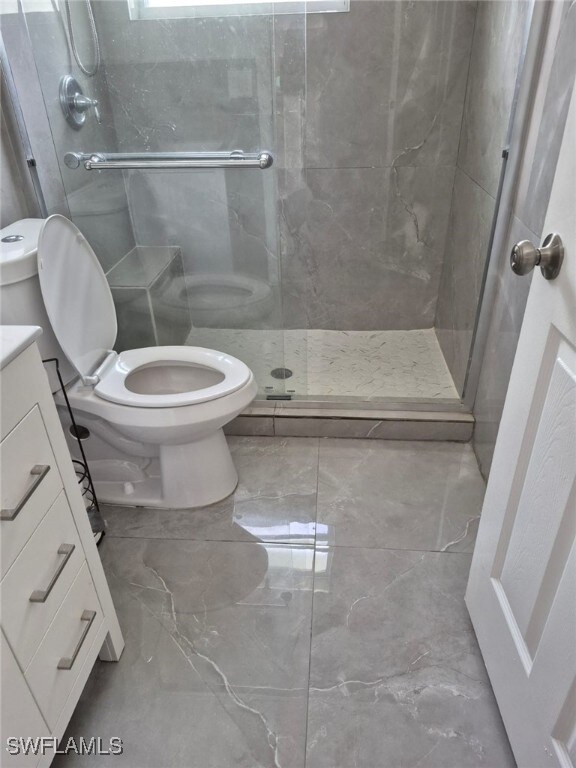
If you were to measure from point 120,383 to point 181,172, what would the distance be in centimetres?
79

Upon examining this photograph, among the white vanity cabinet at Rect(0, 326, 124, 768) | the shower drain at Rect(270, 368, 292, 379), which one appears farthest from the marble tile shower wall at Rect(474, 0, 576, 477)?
the white vanity cabinet at Rect(0, 326, 124, 768)

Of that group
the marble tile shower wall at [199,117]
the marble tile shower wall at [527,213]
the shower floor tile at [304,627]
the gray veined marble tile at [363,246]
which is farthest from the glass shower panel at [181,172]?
the marble tile shower wall at [527,213]

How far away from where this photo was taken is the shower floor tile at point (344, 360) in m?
2.14

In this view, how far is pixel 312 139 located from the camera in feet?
7.68

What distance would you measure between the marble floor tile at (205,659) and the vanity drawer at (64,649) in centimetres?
20

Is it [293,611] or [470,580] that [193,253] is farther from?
[470,580]

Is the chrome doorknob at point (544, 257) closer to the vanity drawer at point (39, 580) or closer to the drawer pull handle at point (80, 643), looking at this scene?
the vanity drawer at point (39, 580)

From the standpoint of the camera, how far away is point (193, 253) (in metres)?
2.08

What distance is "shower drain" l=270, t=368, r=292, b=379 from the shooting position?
7.10ft

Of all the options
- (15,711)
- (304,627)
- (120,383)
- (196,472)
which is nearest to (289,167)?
(120,383)

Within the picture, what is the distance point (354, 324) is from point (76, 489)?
1839 millimetres

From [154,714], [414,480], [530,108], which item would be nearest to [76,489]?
[154,714]

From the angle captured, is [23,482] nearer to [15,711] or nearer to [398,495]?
[15,711]

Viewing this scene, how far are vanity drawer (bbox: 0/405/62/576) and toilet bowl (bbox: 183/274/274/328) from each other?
1180 mm
